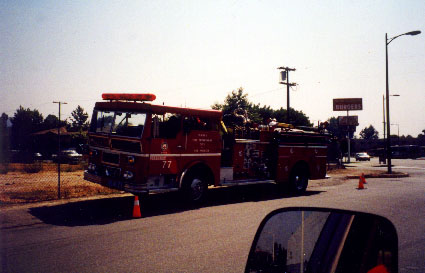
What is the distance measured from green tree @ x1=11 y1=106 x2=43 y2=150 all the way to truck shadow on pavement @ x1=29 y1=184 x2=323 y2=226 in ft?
157

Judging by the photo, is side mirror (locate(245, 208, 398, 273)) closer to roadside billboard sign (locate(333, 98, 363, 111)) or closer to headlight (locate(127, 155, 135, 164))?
headlight (locate(127, 155, 135, 164))

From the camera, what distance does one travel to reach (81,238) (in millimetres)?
7027

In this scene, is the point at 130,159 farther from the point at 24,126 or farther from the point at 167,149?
the point at 24,126

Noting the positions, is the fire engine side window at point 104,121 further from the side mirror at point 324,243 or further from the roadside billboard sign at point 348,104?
the roadside billboard sign at point 348,104

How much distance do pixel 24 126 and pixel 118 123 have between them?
204 ft

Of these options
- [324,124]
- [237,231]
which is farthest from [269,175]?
[237,231]

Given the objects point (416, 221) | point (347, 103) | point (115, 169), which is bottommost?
point (416, 221)

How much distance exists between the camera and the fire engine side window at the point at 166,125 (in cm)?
1035

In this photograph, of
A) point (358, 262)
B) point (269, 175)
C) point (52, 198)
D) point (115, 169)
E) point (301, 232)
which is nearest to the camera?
point (358, 262)

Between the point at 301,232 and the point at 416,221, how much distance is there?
7.98 m

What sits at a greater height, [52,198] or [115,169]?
[115,169]

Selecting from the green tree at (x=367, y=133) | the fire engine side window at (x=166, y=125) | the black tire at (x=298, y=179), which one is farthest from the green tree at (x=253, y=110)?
the green tree at (x=367, y=133)

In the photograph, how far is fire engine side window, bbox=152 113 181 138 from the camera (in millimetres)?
10352

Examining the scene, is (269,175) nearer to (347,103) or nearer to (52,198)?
(52,198)
